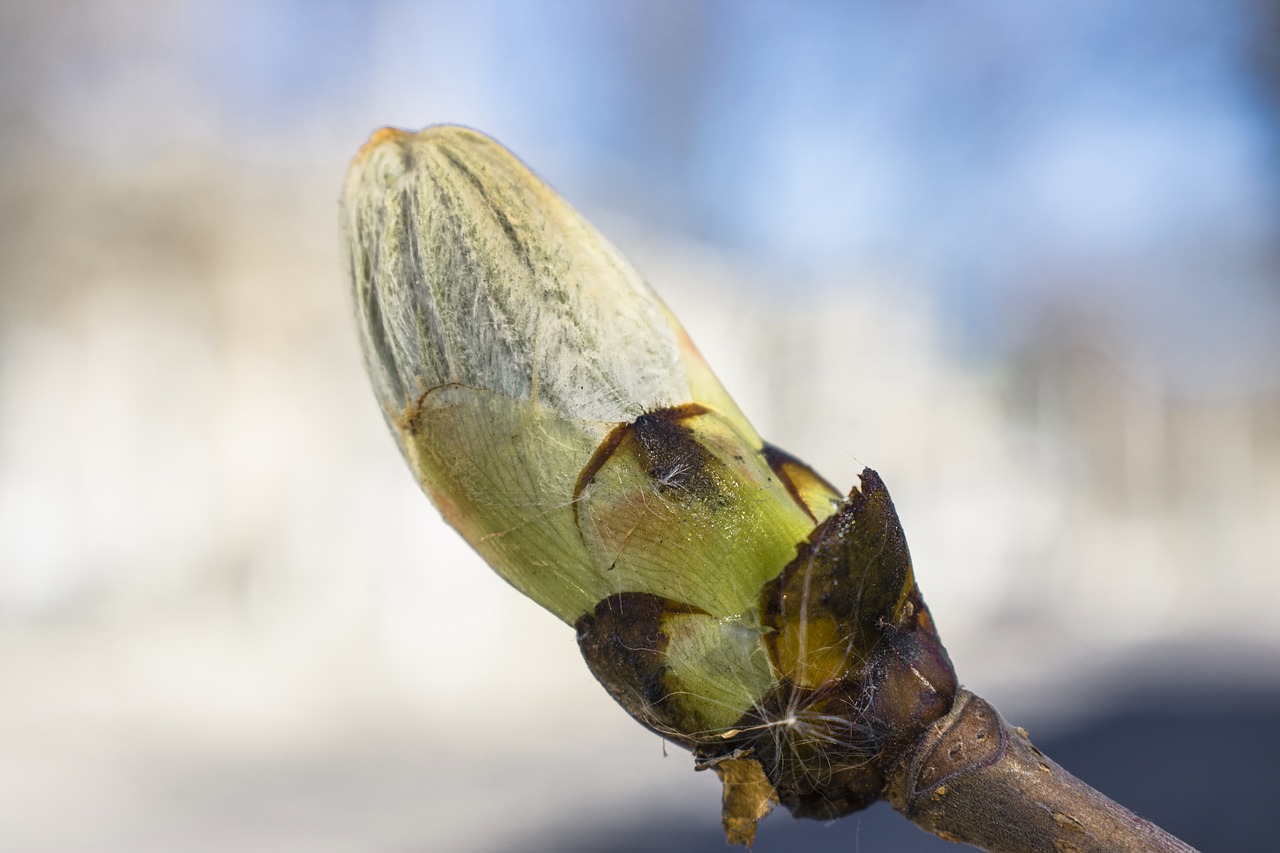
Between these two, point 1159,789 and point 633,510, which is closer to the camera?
point 633,510

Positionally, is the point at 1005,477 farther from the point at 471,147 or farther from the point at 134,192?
the point at 471,147

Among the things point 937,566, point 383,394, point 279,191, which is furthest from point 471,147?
point 937,566

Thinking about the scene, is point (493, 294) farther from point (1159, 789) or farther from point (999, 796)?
point (1159, 789)

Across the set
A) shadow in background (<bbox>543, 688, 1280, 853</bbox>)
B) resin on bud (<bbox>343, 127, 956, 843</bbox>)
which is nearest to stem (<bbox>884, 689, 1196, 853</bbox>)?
resin on bud (<bbox>343, 127, 956, 843</bbox>)

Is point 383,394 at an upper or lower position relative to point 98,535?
lower

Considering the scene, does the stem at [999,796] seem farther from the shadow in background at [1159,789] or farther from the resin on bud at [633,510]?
the shadow in background at [1159,789]

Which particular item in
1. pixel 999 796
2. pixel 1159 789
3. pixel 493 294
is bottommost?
pixel 1159 789

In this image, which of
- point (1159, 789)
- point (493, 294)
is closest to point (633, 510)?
point (493, 294)
